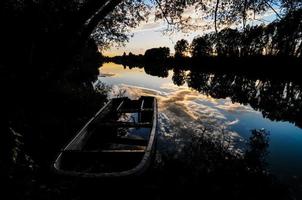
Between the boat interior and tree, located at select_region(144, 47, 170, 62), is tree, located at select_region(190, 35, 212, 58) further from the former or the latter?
the boat interior

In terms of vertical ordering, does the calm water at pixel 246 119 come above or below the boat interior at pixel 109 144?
below

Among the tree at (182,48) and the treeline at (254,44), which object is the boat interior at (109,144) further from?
the tree at (182,48)

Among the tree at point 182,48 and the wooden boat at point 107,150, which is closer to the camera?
the wooden boat at point 107,150

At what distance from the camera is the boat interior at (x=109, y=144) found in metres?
8.59

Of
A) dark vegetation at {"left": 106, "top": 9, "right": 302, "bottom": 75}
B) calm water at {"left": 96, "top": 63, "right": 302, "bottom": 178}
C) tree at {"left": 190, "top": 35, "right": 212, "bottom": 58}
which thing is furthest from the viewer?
tree at {"left": 190, "top": 35, "right": 212, "bottom": 58}

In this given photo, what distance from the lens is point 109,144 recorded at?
38.3 ft

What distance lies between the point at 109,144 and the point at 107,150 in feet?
9.88

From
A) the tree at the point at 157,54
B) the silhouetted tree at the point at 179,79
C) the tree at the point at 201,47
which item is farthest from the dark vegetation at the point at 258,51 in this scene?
the tree at the point at 157,54

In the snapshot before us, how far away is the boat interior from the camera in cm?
859

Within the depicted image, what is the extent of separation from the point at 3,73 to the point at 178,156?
29.7 ft

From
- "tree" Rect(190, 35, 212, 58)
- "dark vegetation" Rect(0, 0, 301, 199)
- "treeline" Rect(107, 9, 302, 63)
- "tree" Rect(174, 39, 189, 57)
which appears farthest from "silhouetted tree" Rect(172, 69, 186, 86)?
"tree" Rect(174, 39, 189, 57)

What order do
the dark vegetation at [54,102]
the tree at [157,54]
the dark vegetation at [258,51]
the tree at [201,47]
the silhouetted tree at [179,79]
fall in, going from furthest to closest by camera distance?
1. the tree at [157,54]
2. the tree at [201,47]
3. the dark vegetation at [258,51]
4. the silhouetted tree at [179,79]
5. the dark vegetation at [54,102]

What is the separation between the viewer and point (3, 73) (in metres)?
13.7

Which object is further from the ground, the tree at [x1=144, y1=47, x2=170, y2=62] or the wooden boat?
the wooden boat
